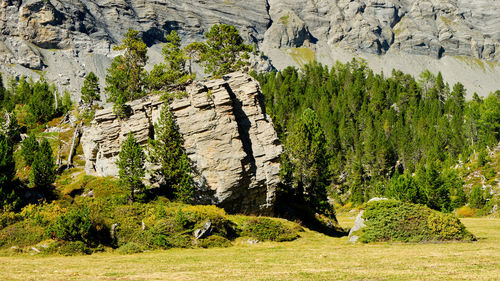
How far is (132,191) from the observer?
128 feet

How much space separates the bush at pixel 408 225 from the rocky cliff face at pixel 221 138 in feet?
41.6

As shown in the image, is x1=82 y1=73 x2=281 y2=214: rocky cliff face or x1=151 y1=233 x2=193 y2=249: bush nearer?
x1=151 y1=233 x2=193 y2=249: bush

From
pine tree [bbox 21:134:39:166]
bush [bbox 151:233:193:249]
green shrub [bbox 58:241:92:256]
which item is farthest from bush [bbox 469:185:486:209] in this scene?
pine tree [bbox 21:134:39:166]

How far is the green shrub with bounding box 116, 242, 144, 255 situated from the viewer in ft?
92.3

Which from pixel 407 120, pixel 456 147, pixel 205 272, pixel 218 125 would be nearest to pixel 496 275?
pixel 205 272

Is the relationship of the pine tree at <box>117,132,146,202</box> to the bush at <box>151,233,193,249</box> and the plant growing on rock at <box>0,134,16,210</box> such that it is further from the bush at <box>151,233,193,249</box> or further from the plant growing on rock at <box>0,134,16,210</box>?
the plant growing on rock at <box>0,134,16,210</box>

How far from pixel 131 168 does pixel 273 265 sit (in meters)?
22.3

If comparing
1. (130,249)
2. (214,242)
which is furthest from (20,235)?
(214,242)

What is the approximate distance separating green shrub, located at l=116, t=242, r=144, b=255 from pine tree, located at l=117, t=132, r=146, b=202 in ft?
32.7

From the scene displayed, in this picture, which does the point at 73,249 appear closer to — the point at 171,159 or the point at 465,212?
the point at 171,159

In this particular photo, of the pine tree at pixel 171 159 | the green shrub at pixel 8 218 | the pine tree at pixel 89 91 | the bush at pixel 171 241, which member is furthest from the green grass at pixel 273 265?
the pine tree at pixel 89 91

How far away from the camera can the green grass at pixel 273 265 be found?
54.9 feet

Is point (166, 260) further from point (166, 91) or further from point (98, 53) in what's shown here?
point (98, 53)

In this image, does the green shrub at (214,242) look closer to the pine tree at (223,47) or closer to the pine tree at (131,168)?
the pine tree at (131,168)
